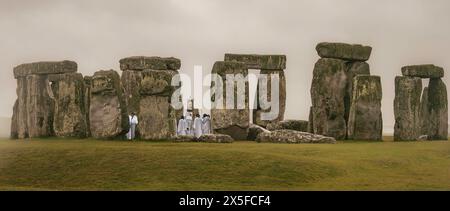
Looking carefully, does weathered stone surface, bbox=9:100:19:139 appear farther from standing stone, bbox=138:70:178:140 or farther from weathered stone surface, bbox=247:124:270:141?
weathered stone surface, bbox=247:124:270:141

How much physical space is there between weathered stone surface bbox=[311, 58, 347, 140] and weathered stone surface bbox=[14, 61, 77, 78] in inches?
436

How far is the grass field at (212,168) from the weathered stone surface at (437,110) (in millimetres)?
9497

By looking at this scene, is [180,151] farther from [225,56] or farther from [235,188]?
[225,56]

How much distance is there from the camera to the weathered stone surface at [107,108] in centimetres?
3475

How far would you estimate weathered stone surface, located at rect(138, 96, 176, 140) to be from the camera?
113ft

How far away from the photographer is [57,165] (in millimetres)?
27703

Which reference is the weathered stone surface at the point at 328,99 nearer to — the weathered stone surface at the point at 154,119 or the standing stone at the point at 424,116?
the standing stone at the point at 424,116

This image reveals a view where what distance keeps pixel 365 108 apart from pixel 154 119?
965 centimetres

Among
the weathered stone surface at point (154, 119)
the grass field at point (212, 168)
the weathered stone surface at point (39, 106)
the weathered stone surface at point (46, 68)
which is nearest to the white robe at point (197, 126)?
the weathered stone surface at point (154, 119)

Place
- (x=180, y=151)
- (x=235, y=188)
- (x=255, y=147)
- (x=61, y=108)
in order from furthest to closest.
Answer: (x=61, y=108), (x=255, y=147), (x=180, y=151), (x=235, y=188)

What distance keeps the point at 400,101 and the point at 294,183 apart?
1454cm

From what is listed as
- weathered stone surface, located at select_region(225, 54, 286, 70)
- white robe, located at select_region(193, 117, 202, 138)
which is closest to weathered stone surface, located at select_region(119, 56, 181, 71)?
white robe, located at select_region(193, 117, 202, 138)

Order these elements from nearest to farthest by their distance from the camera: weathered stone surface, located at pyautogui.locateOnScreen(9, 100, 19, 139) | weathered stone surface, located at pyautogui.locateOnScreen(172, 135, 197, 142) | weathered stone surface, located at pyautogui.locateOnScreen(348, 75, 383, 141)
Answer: weathered stone surface, located at pyautogui.locateOnScreen(172, 135, 197, 142) → weathered stone surface, located at pyautogui.locateOnScreen(348, 75, 383, 141) → weathered stone surface, located at pyautogui.locateOnScreen(9, 100, 19, 139)
